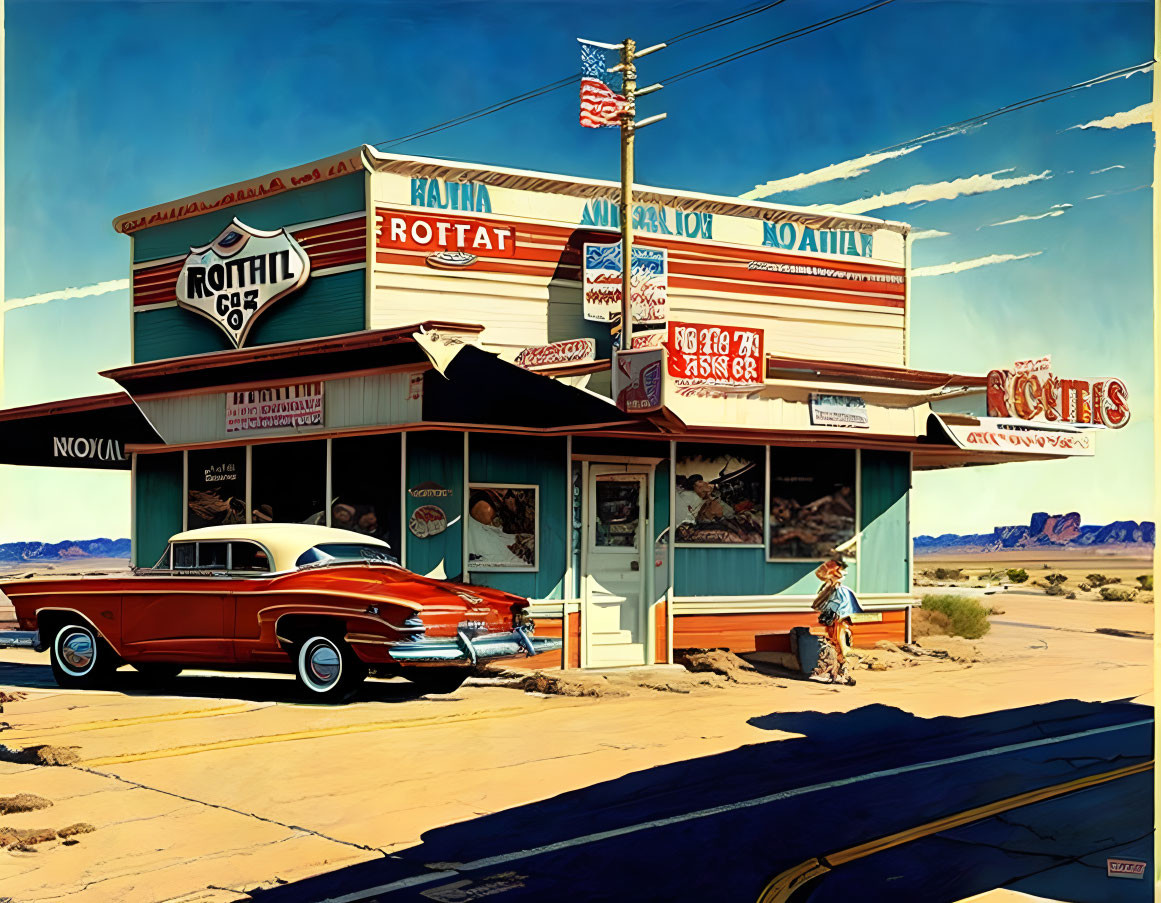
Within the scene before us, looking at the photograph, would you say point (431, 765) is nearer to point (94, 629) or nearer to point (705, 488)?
point (94, 629)

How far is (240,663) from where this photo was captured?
12.2 meters

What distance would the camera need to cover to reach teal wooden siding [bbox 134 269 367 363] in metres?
15.2

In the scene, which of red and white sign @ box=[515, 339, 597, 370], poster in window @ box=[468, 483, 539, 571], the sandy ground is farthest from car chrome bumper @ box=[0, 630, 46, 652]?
red and white sign @ box=[515, 339, 597, 370]

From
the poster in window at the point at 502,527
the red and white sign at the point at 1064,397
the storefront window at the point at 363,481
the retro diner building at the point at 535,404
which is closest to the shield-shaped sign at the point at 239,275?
the retro diner building at the point at 535,404

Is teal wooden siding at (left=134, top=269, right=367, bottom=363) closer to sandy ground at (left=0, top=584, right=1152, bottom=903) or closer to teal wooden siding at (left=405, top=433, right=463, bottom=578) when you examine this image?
teal wooden siding at (left=405, top=433, right=463, bottom=578)

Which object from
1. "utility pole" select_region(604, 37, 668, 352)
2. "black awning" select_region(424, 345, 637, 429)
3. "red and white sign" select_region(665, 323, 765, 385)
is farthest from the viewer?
"red and white sign" select_region(665, 323, 765, 385)

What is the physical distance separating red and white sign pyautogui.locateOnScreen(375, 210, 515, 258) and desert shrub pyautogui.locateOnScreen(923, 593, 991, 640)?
9.99 m

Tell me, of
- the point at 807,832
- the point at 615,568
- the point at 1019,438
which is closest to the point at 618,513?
the point at 615,568

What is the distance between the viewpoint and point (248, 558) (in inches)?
490

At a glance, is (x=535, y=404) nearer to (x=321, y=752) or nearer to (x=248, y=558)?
(x=248, y=558)

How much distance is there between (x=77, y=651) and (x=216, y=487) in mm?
2539

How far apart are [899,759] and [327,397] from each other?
23.7ft

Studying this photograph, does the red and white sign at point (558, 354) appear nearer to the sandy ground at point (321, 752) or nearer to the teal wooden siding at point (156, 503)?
the sandy ground at point (321, 752)

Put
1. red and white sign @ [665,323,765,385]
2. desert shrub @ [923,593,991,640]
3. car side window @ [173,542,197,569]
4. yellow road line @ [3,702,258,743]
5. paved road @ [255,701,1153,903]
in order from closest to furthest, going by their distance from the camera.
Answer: paved road @ [255,701,1153,903] → yellow road line @ [3,702,258,743] → car side window @ [173,542,197,569] → red and white sign @ [665,323,765,385] → desert shrub @ [923,593,991,640]
